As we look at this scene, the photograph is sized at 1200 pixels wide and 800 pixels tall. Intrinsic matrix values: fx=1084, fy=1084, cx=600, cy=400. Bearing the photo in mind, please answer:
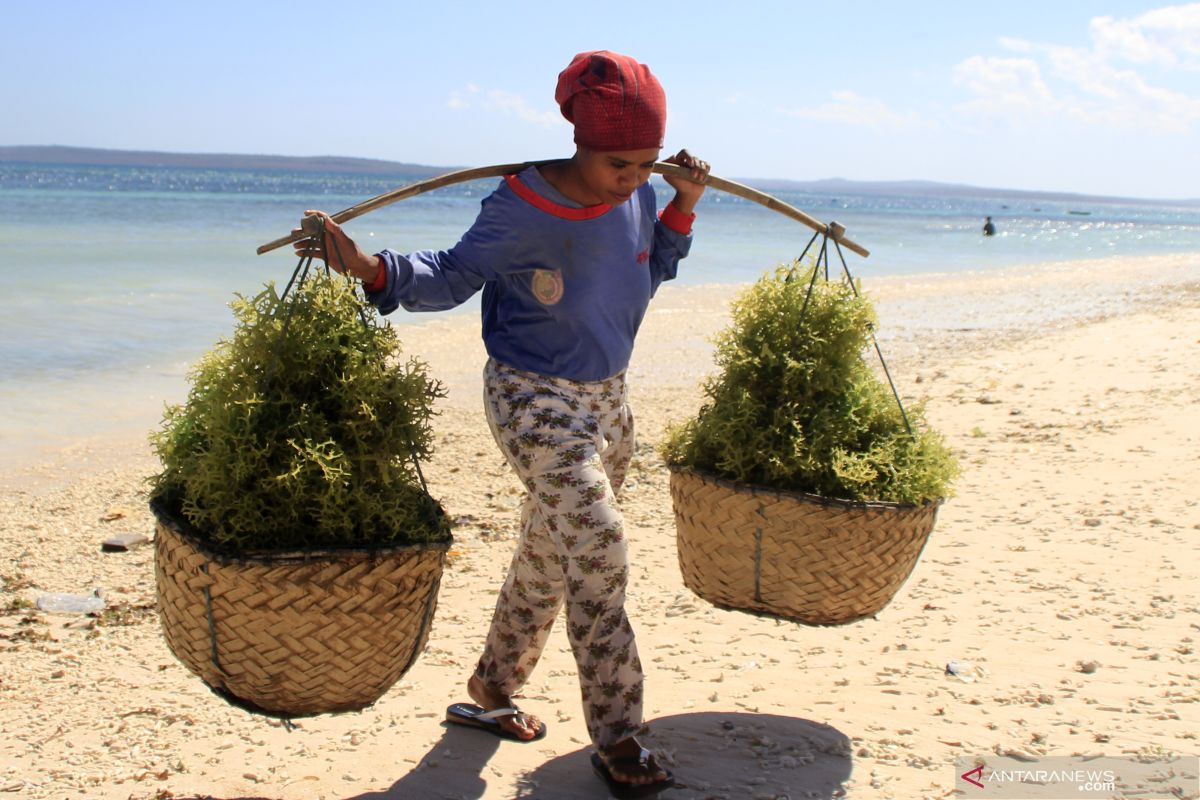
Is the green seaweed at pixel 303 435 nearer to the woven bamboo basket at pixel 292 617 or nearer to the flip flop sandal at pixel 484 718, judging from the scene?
the woven bamboo basket at pixel 292 617

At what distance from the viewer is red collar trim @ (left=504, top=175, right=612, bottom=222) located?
2.93 metres

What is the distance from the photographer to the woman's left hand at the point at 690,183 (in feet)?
10.9

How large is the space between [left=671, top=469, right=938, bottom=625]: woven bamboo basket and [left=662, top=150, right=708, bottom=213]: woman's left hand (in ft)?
2.76

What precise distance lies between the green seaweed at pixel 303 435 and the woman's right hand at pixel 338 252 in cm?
7

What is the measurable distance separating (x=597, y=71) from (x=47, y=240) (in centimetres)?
2321

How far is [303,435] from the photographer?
2723 millimetres

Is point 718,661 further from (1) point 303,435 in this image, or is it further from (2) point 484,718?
(1) point 303,435

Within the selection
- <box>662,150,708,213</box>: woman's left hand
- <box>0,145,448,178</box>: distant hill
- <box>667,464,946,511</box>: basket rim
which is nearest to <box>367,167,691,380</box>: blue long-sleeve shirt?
<box>662,150,708,213</box>: woman's left hand

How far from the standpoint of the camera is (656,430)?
27.4ft

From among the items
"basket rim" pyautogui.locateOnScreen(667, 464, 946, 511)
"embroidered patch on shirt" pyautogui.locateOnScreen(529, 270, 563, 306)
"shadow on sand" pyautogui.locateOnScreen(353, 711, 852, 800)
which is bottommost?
"shadow on sand" pyautogui.locateOnScreen(353, 711, 852, 800)

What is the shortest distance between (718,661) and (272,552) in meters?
2.12

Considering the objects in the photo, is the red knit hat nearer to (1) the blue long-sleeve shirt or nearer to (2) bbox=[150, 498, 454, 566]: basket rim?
(1) the blue long-sleeve shirt

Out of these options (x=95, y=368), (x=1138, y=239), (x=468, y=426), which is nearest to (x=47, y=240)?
(x=95, y=368)

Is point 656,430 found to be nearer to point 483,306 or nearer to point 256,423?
point 483,306
